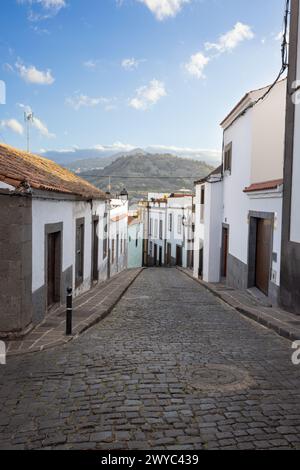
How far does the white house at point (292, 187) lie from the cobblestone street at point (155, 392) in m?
1.96

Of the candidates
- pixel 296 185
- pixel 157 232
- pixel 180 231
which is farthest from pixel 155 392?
pixel 157 232

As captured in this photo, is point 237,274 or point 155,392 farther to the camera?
point 237,274

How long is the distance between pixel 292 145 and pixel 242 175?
18.0 ft

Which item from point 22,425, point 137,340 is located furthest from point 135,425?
point 137,340

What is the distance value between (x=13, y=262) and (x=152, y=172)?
85.8 m

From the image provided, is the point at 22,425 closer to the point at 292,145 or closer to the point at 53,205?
the point at 53,205

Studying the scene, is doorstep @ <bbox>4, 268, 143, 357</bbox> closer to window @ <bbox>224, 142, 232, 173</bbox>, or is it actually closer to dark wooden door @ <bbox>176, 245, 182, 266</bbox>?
window @ <bbox>224, 142, 232, 173</bbox>

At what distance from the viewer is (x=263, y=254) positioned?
1298 cm

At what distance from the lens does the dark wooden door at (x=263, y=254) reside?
12.2 meters

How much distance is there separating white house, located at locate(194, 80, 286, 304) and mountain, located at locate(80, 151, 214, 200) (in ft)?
212

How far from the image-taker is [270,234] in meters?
11.6

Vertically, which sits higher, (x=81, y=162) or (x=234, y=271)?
(x=81, y=162)

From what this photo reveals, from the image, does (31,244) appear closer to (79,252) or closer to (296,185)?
(296,185)

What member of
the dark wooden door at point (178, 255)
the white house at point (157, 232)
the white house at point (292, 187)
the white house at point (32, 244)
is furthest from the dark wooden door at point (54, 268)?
the white house at point (157, 232)
